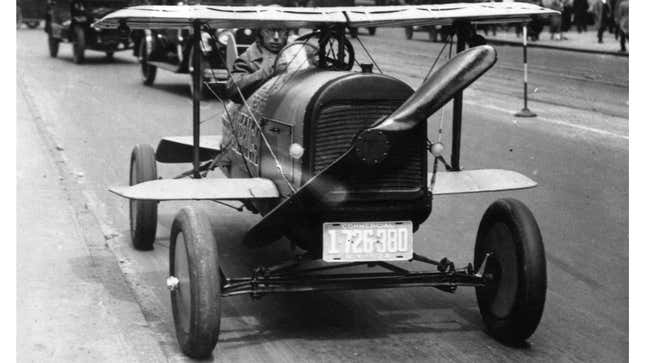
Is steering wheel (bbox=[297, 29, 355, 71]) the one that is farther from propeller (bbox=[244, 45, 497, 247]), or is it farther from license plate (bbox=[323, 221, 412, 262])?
license plate (bbox=[323, 221, 412, 262])

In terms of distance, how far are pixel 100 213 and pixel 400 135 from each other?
4.40 metres

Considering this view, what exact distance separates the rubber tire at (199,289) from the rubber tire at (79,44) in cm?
2094

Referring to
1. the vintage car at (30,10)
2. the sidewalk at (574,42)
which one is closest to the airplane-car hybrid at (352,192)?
the sidewalk at (574,42)

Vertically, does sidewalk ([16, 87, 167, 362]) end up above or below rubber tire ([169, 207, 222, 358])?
below

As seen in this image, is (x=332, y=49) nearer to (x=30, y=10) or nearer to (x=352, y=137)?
(x=352, y=137)

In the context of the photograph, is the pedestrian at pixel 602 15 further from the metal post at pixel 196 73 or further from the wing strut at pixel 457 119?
the metal post at pixel 196 73

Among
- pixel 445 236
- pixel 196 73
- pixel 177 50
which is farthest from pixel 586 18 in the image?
pixel 196 73

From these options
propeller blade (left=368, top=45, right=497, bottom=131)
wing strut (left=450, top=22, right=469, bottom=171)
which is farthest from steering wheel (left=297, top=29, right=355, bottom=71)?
propeller blade (left=368, top=45, right=497, bottom=131)

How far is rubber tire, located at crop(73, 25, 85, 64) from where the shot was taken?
2541 centimetres

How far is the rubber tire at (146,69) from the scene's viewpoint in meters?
20.9

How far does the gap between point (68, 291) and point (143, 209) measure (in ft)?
3.67

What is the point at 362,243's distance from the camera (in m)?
5.54

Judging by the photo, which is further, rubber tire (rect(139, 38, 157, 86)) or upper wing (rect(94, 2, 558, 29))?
rubber tire (rect(139, 38, 157, 86))

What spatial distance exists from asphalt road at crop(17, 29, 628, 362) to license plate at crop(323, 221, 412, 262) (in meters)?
0.51
